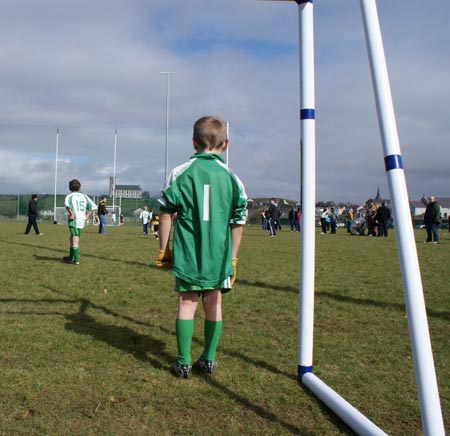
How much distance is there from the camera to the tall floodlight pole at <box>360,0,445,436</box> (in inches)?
94.9

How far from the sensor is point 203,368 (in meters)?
4.08

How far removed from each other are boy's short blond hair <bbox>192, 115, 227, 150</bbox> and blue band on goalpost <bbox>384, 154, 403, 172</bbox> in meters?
1.65

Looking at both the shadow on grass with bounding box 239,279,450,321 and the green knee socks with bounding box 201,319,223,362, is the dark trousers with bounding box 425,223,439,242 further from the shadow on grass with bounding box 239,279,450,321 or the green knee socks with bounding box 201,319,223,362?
the green knee socks with bounding box 201,319,223,362

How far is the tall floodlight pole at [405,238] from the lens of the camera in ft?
7.91

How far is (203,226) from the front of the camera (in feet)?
12.7

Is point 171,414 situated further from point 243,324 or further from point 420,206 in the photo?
point 420,206

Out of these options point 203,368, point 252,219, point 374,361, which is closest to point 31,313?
point 203,368

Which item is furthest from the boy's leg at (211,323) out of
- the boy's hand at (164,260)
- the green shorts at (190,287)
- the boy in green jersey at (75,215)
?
the boy in green jersey at (75,215)

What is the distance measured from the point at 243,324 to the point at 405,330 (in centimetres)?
171

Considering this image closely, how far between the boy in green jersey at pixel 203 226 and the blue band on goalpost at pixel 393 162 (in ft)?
5.09

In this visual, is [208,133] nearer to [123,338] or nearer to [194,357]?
[194,357]

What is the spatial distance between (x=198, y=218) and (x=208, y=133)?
645mm

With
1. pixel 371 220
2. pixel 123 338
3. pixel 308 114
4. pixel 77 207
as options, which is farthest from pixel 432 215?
pixel 308 114

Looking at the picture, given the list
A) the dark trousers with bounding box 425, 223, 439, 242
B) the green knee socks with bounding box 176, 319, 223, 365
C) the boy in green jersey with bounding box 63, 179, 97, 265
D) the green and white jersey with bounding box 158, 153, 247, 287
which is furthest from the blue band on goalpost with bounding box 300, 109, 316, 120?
the dark trousers with bounding box 425, 223, 439, 242
